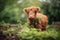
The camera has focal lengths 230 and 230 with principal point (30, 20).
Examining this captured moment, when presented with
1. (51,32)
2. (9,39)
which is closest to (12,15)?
(9,39)

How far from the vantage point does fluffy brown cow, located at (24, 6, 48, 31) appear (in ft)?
6.14

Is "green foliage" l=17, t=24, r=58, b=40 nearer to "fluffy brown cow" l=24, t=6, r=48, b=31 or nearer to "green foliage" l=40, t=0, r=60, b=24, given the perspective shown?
"fluffy brown cow" l=24, t=6, r=48, b=31

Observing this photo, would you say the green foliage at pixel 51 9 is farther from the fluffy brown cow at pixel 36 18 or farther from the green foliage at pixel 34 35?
the green foliage at pixel 34 35

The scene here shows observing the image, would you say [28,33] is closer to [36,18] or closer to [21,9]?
[36,18]

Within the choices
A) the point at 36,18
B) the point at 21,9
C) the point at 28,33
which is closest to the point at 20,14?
the point at 21,9

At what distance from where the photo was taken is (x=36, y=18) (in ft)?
6.18

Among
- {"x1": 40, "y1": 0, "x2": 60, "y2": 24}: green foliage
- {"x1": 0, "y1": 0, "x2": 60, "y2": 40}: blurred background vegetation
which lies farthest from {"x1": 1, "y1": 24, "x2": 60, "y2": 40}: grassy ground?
{"x1": 40, "y1": 0, "x2": 60, "y2": 24}: green foliage

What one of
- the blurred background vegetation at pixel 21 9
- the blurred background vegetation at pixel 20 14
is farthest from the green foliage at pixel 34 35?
the blurred background vegetation at pixel 21 9

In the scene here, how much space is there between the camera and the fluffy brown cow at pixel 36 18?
1870 mm

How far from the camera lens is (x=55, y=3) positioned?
198 cm

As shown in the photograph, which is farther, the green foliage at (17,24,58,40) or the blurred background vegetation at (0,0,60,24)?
the blurred background vegetation at (0,0,60,24)

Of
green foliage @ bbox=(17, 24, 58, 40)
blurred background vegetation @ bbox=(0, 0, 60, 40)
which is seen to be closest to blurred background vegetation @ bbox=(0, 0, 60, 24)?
blurred background vegetation @ bbox=(0, 0, 60, 40)

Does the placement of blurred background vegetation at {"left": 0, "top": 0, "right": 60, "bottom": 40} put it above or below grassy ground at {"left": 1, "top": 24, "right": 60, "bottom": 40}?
above

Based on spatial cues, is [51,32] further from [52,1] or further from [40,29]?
[52,1]
